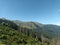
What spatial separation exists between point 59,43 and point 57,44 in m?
3.77

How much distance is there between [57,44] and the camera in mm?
158125

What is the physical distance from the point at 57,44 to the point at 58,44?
4.01 feet

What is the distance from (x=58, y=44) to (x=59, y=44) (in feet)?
3.98

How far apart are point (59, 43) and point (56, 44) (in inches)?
139

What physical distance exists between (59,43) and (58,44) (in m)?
3.75

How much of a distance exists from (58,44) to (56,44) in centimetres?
419

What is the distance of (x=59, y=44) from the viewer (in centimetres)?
15662

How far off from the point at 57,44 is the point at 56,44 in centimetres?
321

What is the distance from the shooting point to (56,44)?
16125 cm
